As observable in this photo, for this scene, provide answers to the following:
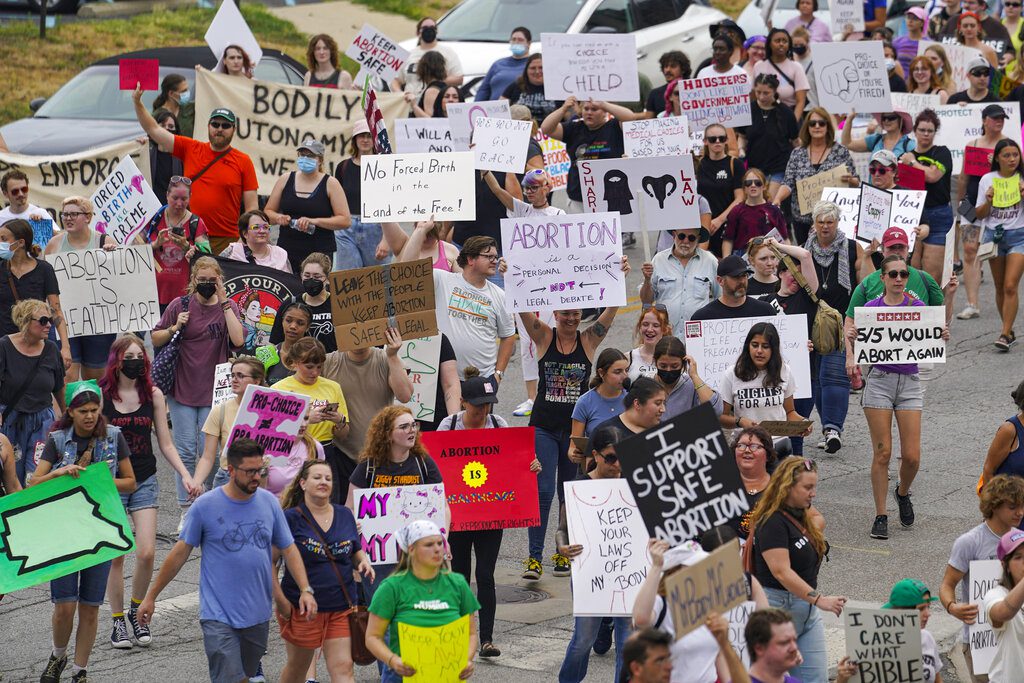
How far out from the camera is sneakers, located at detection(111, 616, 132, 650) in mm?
10309

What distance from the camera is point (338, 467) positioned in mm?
10789

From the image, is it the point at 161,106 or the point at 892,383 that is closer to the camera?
the point at 892,383

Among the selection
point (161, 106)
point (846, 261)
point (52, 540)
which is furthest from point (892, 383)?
point (161, 106)

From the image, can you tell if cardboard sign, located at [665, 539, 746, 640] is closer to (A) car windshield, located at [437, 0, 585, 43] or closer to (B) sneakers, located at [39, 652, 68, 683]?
(B) sneakers, located at [39, 652, 68, 683]

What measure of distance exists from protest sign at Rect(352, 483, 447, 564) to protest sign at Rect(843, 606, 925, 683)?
244cm

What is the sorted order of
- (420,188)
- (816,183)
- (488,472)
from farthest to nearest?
(816,183) < (420,188) < (488,472)

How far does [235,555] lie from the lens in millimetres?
8625

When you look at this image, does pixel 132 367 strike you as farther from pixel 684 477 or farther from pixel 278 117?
pixel 278 117

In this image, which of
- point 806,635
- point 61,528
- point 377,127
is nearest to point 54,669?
point 61,528

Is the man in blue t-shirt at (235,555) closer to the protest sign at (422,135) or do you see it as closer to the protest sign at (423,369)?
the protest sign at (423,369)

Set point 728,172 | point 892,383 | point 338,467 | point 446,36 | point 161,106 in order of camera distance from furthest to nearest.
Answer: point 446,36 → point 161,106 → point 728,172 → point 892,383 → point 338,467

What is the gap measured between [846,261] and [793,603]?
17.7ft

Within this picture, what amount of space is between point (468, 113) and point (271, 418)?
7.24 m

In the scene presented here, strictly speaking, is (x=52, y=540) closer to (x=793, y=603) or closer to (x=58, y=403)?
(x=58, y=403)
